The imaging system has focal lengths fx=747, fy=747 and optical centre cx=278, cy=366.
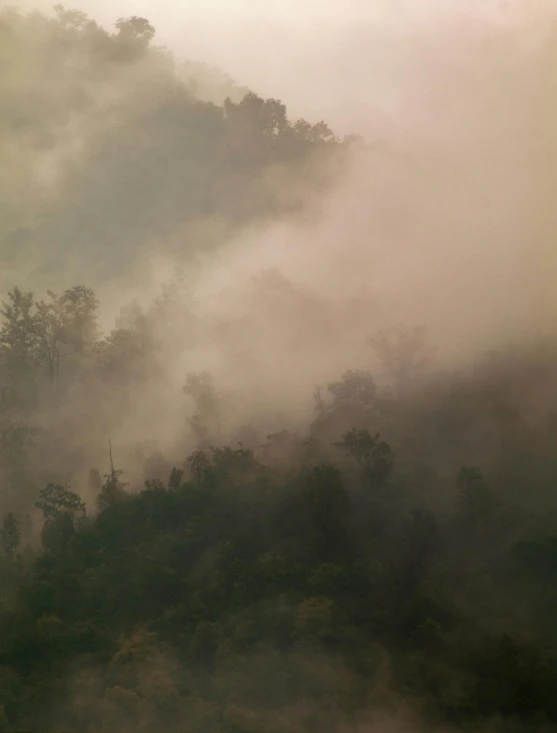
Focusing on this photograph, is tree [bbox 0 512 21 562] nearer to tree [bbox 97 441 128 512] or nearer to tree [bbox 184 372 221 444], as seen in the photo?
tree [bbox 97 441 128 512]

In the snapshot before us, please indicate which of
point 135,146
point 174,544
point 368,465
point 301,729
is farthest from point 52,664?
point 135,146

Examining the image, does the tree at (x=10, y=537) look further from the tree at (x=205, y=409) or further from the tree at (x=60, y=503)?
the tree at (x=205, y=409)

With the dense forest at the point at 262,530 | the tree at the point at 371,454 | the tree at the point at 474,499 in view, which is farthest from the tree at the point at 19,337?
the tree at the point at 474,499

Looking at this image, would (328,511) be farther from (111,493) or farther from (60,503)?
(60,503)

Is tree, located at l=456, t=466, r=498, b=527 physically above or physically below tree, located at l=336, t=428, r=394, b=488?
below

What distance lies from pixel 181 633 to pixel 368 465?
8.10 meters

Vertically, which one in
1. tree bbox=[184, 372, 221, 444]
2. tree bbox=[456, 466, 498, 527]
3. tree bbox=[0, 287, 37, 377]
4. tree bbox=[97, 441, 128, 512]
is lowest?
tree bbox=[456, 466, 498, 527]

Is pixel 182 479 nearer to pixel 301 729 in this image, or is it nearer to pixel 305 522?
pixel 305 522

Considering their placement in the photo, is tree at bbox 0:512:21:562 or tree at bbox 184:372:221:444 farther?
tree at bbox 184:372:221:444

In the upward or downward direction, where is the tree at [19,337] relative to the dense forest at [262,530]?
upward

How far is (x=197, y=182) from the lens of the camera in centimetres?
4119

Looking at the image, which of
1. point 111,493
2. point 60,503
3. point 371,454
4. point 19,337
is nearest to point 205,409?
point 111,493

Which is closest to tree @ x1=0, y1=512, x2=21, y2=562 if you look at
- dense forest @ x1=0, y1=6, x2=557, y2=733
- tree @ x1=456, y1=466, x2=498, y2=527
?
dense forest @ x1=0, y1=6, x2=557, y2=733

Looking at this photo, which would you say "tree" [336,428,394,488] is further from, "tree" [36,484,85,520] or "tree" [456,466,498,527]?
"tree" [36,484,85,520]
